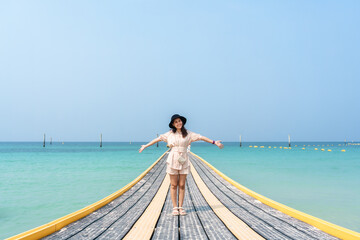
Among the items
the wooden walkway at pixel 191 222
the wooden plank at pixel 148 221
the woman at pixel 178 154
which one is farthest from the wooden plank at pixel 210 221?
the wooden plank at pixel 148 221

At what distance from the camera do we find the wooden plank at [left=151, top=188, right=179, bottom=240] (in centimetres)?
268

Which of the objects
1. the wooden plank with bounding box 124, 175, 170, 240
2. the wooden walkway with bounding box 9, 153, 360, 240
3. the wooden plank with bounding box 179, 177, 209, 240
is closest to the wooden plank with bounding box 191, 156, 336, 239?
the wooden walkway with bounding box 9, 153, 360, 240

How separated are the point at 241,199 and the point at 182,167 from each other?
5.58 ft

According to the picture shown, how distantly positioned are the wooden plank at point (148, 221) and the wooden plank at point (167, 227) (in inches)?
2.5

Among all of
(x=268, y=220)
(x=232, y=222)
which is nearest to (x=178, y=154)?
(x=232, y=222)

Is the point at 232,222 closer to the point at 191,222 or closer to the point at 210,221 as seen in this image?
the point at 210,221

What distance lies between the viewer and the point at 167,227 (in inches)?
118

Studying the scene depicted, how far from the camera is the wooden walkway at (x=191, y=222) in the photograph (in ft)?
8.90

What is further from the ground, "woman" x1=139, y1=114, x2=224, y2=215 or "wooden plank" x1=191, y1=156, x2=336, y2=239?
"woman" x1=139, y1=114, x2=224, y2=215

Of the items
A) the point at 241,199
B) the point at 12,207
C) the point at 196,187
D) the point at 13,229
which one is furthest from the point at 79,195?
the point at 241,199

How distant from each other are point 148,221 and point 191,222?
54 centimetres

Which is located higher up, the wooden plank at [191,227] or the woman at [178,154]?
the woman at [178,154]

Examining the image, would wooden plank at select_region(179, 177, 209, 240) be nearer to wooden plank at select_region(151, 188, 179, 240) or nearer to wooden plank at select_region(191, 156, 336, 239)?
wooden plank at select_region(151, 188, 179, 240)

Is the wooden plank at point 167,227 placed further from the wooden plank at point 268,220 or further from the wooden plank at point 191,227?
the wooden plank at point 268,220
